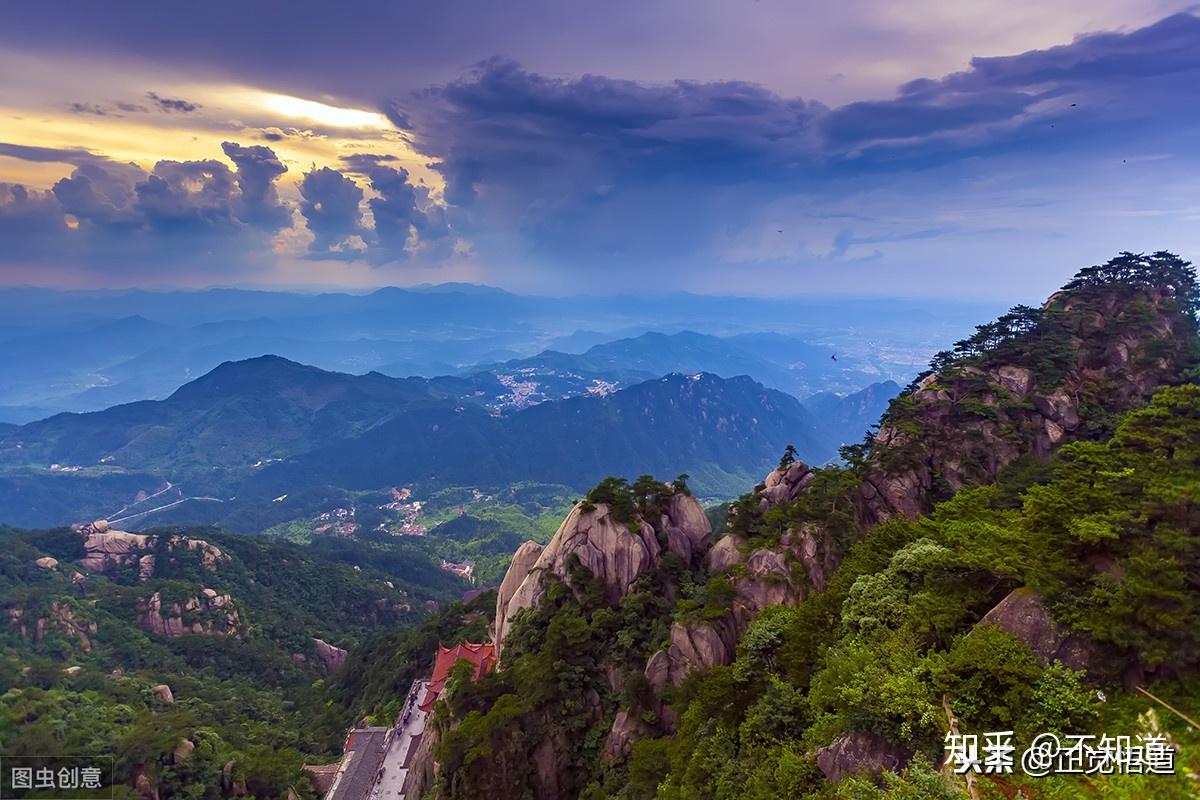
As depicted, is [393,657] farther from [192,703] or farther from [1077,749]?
[1077,749]

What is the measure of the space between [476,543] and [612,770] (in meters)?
139

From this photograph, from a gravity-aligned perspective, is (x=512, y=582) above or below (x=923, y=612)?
below

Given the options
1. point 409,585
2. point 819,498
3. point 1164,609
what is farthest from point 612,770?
point 409,585

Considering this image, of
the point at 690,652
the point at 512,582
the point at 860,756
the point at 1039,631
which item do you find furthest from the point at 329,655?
the point at 1039,631

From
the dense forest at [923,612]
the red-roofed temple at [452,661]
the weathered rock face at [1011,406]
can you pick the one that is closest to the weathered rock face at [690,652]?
the dense forest at [923,612]

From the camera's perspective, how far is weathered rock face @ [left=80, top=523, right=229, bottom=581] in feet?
261

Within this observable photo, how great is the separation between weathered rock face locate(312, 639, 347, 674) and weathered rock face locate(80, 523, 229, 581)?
85.9 ft

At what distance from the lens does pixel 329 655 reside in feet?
249

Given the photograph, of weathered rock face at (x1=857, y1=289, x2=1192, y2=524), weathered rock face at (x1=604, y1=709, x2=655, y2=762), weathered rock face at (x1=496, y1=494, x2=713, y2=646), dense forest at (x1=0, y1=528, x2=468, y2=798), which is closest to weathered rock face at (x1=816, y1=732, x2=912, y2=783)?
weathered rock face at (x1=604, y1=709, x2=655, y2=762)

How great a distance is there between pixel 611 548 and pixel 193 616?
68.8 metres

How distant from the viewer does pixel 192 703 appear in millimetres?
46406

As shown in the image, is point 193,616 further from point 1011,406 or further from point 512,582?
point 1011,406

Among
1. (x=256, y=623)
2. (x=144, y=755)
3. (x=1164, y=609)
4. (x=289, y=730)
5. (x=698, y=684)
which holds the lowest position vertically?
(x=256, y=623)

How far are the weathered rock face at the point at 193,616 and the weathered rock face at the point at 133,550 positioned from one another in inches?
530
